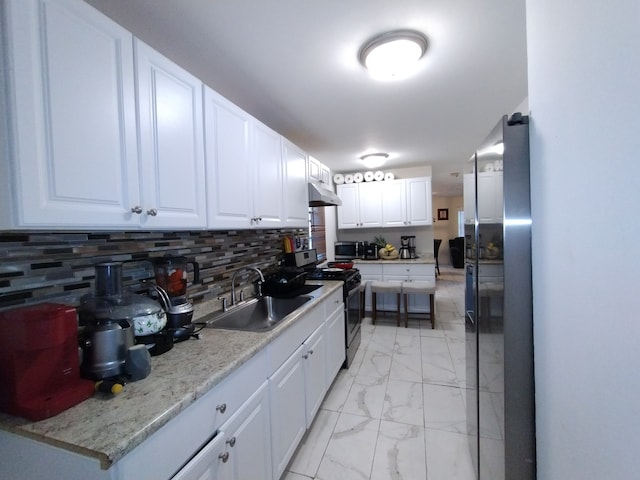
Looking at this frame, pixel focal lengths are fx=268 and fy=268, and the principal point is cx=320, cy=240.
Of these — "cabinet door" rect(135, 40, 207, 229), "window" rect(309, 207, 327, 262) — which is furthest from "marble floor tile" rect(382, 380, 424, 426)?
"window" rect(309, 207, 327, 262)

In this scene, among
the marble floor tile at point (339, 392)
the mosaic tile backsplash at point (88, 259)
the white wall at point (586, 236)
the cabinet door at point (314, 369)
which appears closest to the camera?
the white wall at point (586, 236)

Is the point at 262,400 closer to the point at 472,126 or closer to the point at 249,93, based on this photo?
the point at 249,93

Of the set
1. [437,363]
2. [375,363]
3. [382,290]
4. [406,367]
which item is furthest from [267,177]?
[382,290]

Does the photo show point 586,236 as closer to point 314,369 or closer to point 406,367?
point 314,369

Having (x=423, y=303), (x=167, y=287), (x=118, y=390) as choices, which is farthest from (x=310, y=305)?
(x=423, y=303)

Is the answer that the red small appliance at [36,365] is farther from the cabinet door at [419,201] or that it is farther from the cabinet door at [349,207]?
the cabinet door at [419,201]

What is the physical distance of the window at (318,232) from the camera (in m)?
3.86

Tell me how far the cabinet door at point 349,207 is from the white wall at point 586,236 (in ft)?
12.1

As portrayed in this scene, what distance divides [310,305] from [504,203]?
1.24 meters

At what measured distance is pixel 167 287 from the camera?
137cm

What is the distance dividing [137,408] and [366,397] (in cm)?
193

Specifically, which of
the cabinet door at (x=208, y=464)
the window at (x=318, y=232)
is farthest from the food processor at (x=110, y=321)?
the window at (x=318, y=232)

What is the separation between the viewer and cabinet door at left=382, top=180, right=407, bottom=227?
4.43 metres

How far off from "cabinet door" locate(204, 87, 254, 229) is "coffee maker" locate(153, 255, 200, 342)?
28 cm
